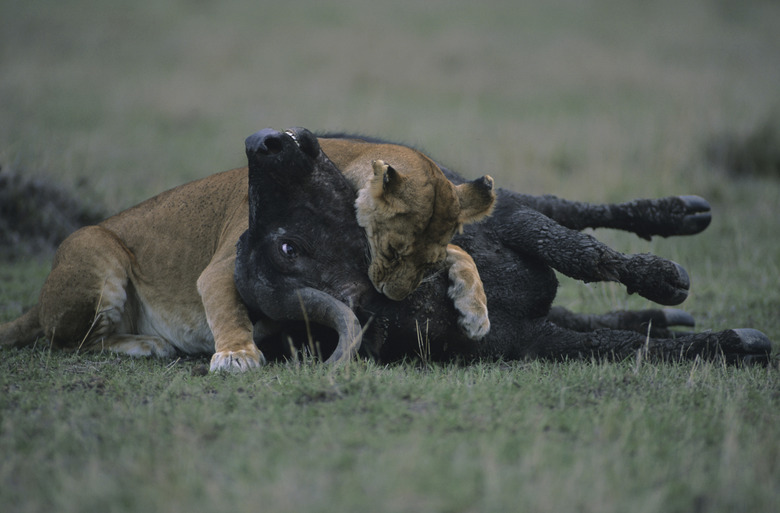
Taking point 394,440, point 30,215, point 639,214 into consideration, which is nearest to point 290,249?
point 394,440

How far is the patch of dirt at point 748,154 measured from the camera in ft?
42.8

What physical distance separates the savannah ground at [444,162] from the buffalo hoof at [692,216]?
3.38ft

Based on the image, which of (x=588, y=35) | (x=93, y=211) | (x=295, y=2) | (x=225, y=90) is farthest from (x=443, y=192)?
(x=295, y=2)

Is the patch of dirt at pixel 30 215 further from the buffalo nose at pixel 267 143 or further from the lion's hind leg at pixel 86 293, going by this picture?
the buffalo nose at pixel 267 143

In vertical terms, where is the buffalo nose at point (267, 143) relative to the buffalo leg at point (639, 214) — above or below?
above

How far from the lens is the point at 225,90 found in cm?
2150

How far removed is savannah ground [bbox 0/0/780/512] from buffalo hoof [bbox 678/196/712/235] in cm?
103

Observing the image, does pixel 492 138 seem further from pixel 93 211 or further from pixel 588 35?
pixel 588 35

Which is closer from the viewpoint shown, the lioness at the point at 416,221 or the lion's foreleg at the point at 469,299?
the lioness at the point at 416,221

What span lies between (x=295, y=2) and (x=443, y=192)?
29972 mm

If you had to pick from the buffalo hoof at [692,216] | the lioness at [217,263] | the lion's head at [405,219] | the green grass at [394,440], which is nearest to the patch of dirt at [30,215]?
the lioness at [217,263]

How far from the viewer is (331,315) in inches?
158

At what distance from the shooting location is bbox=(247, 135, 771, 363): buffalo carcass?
432cm

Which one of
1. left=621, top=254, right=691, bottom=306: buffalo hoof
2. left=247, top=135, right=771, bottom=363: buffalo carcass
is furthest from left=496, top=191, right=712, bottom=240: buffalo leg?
left=621, top=254, right=691, bottom=306: buffalo hoof
